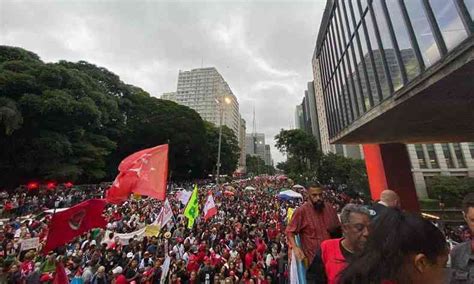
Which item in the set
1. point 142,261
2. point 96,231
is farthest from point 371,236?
point 96,231

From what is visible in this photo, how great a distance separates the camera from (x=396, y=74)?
30.1 ft

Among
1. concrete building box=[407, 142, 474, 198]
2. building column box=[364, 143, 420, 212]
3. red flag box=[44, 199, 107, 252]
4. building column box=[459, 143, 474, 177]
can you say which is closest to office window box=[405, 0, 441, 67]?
building column box=[364, 143, 420, 212]

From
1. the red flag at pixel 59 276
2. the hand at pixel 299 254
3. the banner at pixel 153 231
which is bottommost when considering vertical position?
the red flag at pixel 59 276

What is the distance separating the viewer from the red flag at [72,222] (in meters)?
5.71

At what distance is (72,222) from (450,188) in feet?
148

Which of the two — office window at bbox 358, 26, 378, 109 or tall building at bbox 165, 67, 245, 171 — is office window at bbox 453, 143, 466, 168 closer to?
office window at bbox 358, 26, 378, 109

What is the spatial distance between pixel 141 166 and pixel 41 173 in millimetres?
23201

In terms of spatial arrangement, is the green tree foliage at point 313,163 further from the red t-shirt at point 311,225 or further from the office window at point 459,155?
the red t-shirt at point 311,225

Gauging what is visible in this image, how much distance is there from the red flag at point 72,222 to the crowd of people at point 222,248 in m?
0.52

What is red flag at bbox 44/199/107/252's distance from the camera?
5.71 m

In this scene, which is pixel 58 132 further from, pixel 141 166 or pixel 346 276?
pixel 346 276

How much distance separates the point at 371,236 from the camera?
4.24 feet

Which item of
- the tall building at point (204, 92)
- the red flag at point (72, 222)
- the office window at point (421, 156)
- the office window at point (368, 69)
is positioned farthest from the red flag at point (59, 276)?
the tall building at point (204, 92)

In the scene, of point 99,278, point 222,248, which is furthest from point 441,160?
point 99,278
